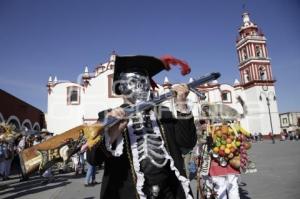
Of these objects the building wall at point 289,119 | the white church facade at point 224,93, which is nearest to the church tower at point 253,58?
the white church facade at point 224,93

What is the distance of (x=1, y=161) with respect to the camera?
35.7 ft

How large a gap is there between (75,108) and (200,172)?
2989 centimetres

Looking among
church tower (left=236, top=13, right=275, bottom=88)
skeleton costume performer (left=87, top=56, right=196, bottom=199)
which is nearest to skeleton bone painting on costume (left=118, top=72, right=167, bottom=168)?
skeleton costume performer (left=87, top=56, right=196, bottom=199)

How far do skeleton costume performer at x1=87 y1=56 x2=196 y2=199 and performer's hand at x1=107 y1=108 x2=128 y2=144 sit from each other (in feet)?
0.10

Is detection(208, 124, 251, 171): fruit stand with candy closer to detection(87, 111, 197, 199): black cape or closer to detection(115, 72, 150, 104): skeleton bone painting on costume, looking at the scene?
detection(87, 111, 197, 199): black cape

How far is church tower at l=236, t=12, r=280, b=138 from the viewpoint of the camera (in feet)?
122

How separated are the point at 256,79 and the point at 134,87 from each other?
3893 cm

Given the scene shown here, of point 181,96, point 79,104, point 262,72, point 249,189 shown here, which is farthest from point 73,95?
point 181,96

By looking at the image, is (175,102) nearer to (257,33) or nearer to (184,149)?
(184,149)

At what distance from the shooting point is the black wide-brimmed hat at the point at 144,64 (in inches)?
116

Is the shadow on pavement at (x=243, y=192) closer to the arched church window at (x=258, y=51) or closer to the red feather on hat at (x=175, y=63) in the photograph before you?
the red feather on hat at (x=175, y=63)

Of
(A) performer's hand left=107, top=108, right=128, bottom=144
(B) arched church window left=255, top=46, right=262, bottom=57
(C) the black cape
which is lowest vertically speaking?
(C) the black cape

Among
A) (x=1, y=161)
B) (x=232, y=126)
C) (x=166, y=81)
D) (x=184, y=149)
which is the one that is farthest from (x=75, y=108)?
(x=184, y=149)

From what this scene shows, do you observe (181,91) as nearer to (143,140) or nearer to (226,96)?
(143,140)
